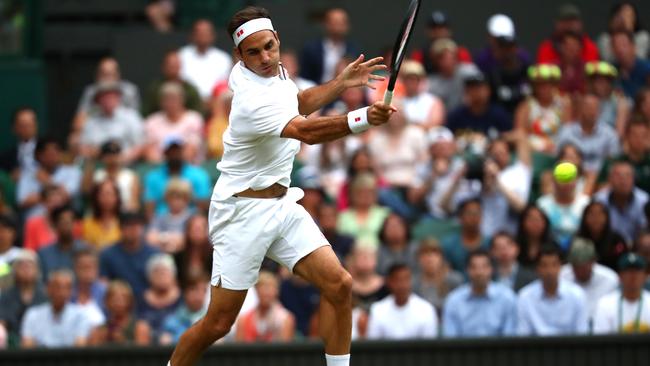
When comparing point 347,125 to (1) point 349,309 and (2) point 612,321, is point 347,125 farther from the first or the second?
(2) point 612,321

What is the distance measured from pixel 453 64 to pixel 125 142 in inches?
126

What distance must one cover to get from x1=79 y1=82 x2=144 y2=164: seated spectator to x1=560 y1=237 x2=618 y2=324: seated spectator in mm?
4338

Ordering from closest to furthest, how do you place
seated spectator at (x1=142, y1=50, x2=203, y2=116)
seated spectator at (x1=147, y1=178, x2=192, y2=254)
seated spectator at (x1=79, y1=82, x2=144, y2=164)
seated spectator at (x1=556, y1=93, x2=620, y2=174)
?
seated spectator at (x1=147, y1=178, x2=192, y2=254) < seated spectator at (x1=556, y1=93, x2=620, y2=174) < seated spectator at (x1=79, y1=82, x2=144, y2=164) < seated spectator at (x1=142, y1=50, x2=203, y2=116)

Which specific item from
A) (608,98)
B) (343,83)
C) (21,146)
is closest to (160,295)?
(21,146)

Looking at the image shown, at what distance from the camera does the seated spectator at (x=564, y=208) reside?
12.2m

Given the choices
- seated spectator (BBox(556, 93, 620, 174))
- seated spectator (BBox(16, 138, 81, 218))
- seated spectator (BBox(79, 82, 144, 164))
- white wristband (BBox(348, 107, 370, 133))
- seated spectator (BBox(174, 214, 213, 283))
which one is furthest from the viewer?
seated spectator (BBox(79, 82, 144, 164))

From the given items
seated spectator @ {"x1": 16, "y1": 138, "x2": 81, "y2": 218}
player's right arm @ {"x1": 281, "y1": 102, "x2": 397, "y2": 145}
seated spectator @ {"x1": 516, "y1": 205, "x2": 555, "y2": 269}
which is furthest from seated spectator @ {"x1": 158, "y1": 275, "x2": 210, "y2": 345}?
player's right arm @ {"x1": 281, "y1": 102, "x2": 397, "y2": 145}

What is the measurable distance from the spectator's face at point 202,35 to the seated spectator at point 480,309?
14.0ft

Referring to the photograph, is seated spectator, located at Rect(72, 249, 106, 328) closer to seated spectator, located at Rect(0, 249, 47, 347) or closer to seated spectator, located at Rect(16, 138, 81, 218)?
seated spectator, located at Rect(0, 249, 47, 347)

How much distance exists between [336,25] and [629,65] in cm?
287

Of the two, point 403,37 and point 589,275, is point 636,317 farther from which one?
point 403,37

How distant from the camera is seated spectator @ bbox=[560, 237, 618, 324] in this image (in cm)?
1129

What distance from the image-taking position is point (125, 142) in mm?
13633

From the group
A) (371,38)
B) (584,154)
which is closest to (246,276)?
(584,154)
